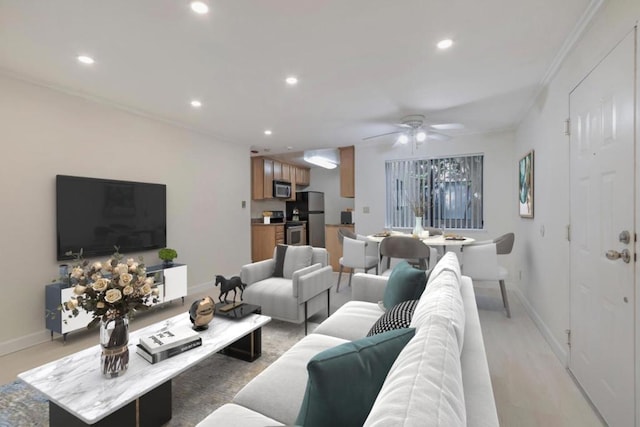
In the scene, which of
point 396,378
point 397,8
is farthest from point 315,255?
point 396,378

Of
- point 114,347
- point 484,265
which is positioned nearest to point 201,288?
point 114,347

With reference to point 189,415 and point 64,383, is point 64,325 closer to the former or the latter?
point 64,383

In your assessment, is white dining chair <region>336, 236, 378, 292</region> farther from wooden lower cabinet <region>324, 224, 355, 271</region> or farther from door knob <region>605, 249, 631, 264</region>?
door knob <region>605, 249, 631, 264</region>

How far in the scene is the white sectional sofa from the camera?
0.59m

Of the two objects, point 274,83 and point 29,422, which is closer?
point 29,422

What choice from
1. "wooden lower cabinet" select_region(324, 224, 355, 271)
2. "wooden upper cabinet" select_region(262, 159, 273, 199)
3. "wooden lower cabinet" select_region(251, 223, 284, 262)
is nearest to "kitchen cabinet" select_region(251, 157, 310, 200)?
"wooden upper cabinet" select_region(262, 159, 273, 199)

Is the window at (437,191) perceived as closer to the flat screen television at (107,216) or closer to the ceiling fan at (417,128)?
the ceiling fan at (417,128)

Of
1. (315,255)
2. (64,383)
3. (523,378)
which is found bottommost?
(523,378)

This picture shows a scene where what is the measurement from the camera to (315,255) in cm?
350

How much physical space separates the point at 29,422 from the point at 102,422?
0.78 m

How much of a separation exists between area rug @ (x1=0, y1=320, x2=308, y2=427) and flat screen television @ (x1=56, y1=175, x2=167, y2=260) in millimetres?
1414

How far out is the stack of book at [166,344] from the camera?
1.75 meters

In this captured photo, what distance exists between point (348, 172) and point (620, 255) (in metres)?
4.51

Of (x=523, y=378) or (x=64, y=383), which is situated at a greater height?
(x=64, y=383)
